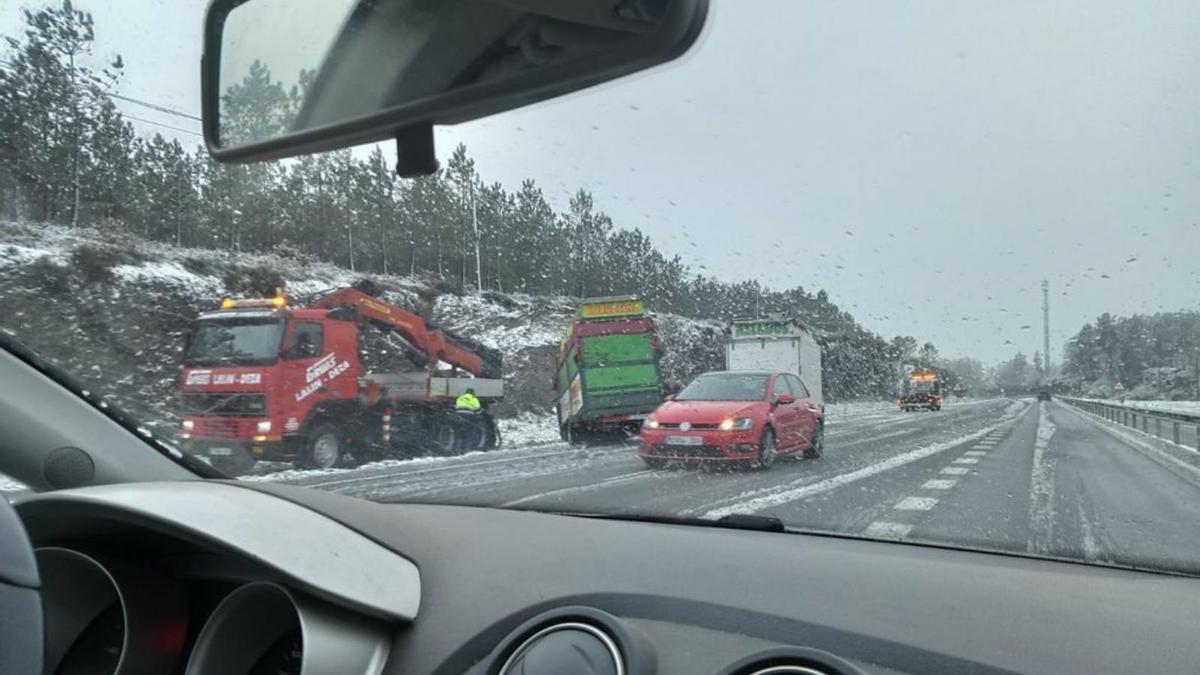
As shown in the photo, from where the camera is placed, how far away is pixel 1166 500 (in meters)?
2.53

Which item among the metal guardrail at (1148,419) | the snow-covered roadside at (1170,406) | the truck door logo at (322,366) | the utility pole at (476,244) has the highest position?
the utility pole at (476,244)

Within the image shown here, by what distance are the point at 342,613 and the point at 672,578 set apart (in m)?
1.06

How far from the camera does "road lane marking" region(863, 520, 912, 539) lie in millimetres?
2795

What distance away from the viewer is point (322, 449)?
17.1 feet

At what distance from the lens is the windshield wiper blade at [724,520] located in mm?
3027

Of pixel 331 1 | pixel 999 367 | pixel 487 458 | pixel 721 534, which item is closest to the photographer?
pixel 331 1

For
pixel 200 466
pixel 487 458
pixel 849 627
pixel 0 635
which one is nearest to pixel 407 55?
pixel 0 635

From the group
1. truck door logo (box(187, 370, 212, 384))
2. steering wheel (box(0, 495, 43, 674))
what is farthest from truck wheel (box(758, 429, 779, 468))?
truck door logo (box(187, 370, 212, 384))

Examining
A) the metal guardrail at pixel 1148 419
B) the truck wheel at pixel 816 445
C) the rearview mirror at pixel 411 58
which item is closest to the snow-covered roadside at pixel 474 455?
the truck wheel at pixel 816 445

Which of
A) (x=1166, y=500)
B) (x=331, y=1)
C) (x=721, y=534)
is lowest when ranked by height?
(x=721, y=534)

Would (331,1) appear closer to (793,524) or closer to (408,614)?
(408,614)

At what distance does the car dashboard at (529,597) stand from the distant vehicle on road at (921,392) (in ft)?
3.94

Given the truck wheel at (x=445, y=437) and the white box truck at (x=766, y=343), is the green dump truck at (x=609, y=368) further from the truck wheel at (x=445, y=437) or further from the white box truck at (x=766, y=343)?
the truck wheel at (x=445, y=437)

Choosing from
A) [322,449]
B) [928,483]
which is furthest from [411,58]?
[322,449]
